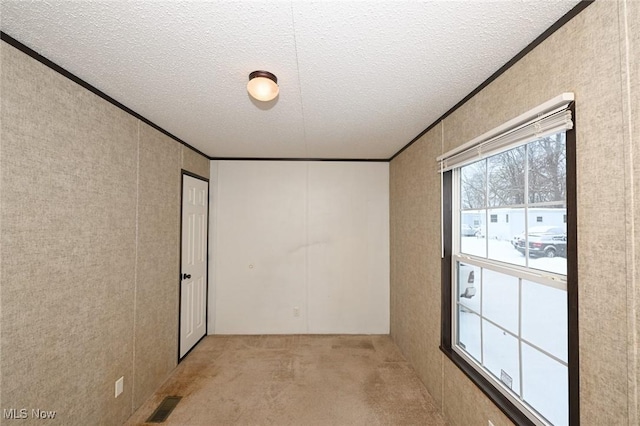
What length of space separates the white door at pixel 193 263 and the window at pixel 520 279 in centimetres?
270

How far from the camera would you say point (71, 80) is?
1602 mm

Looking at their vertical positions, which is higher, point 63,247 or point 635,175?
point 635,175

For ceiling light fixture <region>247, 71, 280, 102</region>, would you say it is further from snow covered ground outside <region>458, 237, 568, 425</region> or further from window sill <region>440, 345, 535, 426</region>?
window sill <region>440, 345, 535, 426</region>

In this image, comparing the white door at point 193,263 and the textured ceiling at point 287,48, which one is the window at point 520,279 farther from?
the white door at point 193,263

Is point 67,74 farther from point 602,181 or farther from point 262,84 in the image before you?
point 602,181

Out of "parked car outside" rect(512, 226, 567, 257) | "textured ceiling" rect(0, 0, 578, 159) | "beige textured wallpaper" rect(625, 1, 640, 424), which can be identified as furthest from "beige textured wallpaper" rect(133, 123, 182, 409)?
"beige textured wallpaper" rect(625, 1, 640, 424)

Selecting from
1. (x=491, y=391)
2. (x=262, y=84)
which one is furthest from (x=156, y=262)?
(x=491, y=391)

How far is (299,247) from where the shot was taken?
3.72m

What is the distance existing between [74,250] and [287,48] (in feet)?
5.57

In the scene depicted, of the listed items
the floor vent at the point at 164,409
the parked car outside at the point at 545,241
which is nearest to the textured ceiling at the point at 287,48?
the parked car outside at the point at 545,241

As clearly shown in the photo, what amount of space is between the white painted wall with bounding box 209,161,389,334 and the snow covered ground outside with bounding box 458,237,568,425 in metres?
1.76

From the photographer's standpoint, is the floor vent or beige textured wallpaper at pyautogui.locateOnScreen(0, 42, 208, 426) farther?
the floor vent

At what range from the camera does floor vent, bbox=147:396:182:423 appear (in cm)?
208

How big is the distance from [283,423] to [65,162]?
2.32 meters
